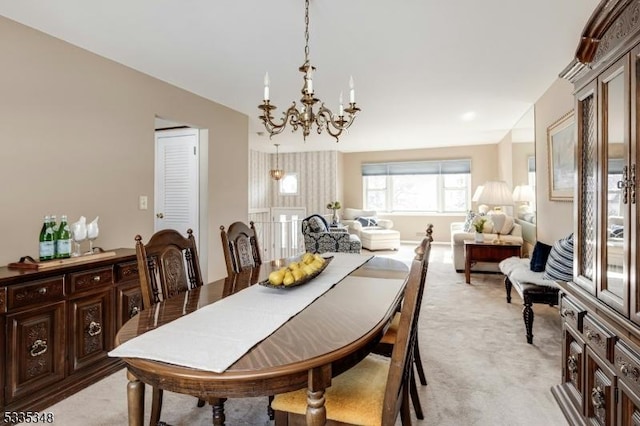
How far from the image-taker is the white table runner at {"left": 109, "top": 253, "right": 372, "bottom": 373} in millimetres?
1065

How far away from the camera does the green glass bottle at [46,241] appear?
2.28 meters

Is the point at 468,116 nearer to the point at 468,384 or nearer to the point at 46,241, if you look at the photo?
the point at 468,384

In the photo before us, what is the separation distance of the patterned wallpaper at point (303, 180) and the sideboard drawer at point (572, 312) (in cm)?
720

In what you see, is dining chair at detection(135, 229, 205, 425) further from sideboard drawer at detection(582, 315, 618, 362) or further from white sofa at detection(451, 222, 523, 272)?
white sofa at detection(451, 222, 523, 272)

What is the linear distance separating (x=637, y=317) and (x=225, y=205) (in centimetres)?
402

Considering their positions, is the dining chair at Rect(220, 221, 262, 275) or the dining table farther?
the dining chair at Rect(220, 221, 262, 275)

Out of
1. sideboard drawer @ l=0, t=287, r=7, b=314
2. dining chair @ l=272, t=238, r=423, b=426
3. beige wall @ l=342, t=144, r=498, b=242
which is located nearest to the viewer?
dining chair @ l=272, t=238, r=423, b=426

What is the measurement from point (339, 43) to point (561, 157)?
263cm

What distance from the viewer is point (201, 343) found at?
1.15 meters

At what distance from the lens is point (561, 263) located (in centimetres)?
284

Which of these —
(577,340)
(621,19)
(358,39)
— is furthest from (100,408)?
(621,19)

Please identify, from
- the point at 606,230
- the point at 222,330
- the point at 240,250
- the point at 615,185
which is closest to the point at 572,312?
the point at 606,230

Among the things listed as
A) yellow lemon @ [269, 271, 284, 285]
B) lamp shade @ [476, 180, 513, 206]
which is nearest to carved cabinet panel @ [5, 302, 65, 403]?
yellow lemon @ [269, 271, 284, 285]

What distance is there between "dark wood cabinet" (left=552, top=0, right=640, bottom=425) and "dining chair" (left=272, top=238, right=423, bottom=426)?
822 mm
